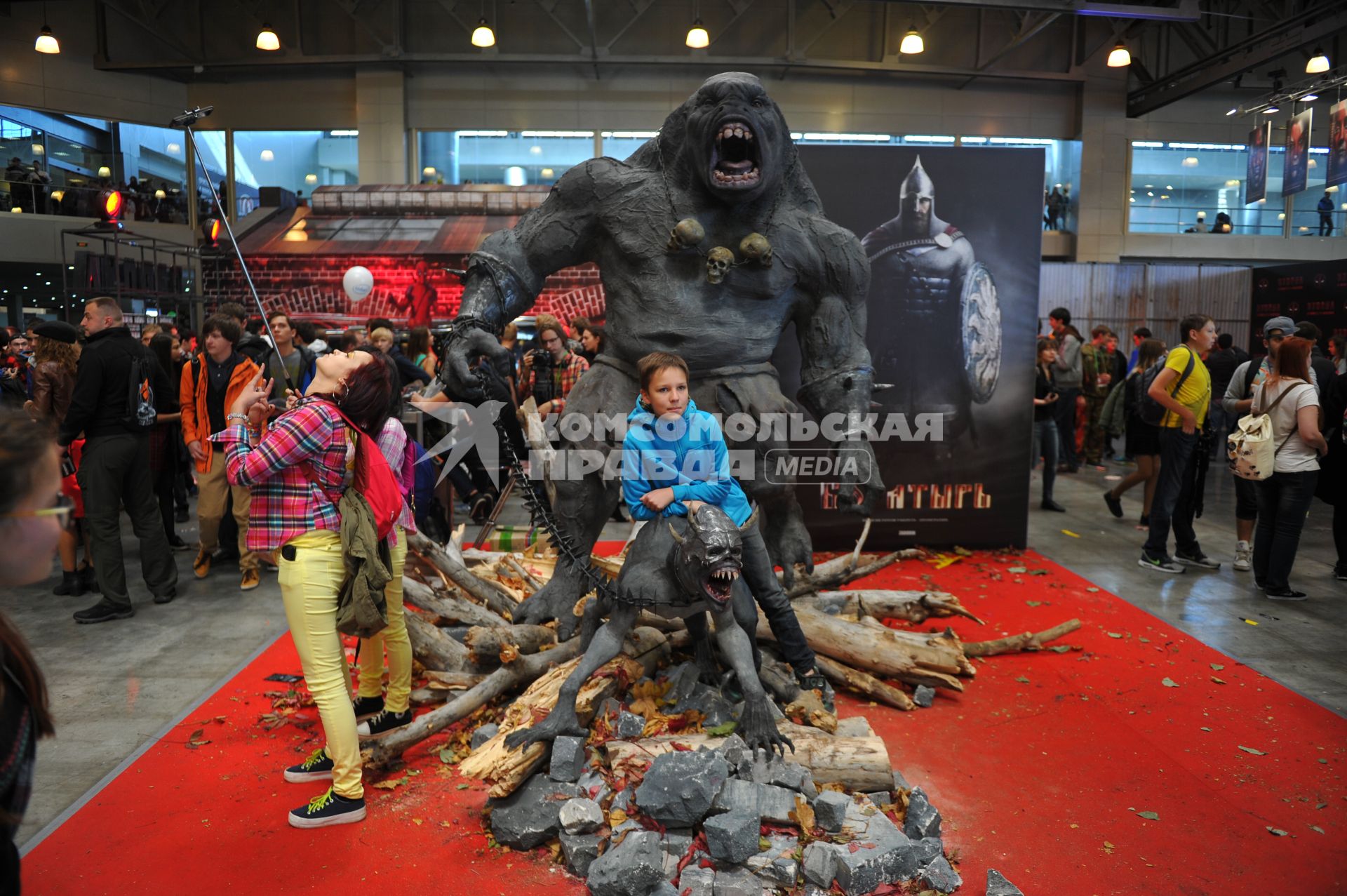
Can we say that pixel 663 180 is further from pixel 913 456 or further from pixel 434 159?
pixel 434 159

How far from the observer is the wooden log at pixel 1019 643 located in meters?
4.21

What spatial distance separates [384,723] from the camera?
319cm

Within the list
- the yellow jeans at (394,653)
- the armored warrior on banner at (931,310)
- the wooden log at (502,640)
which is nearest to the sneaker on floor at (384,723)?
the yellow jeans at (394,653)

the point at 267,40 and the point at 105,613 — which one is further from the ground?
the point at 267,40

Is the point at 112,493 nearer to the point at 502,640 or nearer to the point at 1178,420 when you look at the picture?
the point at 502,640

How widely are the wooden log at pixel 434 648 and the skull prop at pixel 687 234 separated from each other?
1.79 metres

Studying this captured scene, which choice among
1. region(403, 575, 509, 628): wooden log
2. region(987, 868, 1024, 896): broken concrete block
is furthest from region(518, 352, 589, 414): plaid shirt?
region(987, 868, 1024, 896): broken concrete block

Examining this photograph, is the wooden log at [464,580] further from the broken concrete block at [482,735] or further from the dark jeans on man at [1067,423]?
the dark jeans on man at [1067,423]

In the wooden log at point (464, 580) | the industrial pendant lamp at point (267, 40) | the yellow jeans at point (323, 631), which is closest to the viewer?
the yellow jeans at point (323, 631)

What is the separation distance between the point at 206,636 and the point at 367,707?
1.79 meters

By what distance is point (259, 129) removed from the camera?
14133mm

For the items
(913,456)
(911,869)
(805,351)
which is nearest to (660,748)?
(911,869)

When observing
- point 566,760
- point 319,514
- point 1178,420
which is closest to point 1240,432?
point 1178,420

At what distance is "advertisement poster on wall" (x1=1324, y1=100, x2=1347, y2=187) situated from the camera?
853cm
